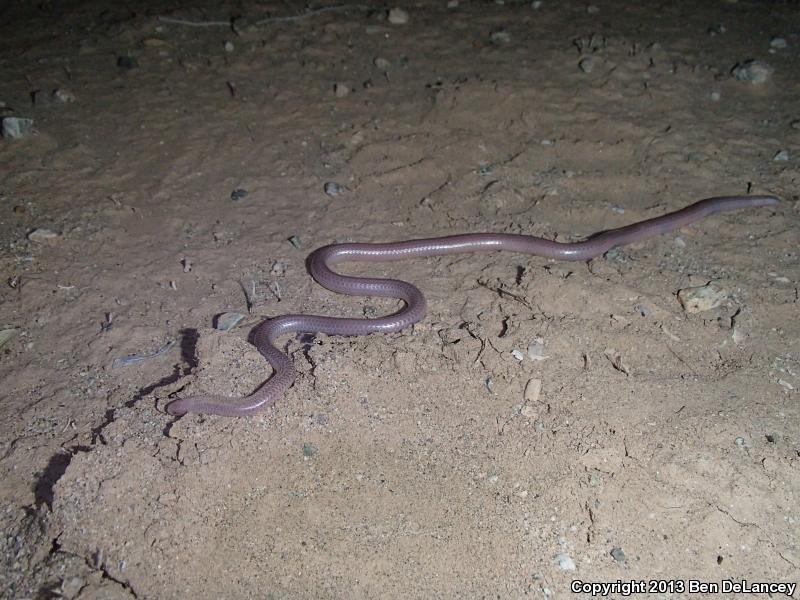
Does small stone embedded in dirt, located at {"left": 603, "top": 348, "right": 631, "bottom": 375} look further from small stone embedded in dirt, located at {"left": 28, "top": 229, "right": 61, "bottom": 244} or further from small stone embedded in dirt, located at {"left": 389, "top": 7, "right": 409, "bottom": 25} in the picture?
small stone embedded in dirt, located at {"left": 389, "top": 7, "right": 409, "bottom": 25}

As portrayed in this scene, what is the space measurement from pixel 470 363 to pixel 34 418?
314cm

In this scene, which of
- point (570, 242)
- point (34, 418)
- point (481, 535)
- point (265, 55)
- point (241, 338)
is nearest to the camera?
point (481, 535)

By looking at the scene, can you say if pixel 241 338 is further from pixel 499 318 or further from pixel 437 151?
pixel 437 151

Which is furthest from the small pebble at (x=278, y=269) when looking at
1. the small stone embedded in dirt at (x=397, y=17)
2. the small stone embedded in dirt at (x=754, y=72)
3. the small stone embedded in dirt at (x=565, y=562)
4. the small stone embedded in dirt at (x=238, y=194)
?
the small stone embedded in dirt at (x=754, y=72)

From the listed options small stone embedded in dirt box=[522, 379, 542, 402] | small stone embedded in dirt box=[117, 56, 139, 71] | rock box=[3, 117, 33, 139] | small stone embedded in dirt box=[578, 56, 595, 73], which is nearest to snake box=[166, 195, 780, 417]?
small stone embedded in dirt box=[522, 379, 542, 402]

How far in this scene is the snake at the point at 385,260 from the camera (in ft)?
13.9

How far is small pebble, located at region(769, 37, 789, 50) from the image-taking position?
349 inches

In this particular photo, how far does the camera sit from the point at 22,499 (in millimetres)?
Answer: 3941

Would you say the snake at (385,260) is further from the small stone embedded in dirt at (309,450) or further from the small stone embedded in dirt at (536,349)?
the small stone embedded in dirt at (536,349)

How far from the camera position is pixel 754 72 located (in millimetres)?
8133

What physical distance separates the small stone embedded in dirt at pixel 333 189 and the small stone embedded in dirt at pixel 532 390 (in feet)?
10.3

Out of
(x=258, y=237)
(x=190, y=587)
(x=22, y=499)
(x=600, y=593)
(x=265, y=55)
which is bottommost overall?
(x=600, y=593)

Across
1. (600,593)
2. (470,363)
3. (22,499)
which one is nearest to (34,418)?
(22,499)

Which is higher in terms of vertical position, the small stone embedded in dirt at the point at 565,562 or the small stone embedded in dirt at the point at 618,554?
the small stone embedded in dirt at the point at 565,562
